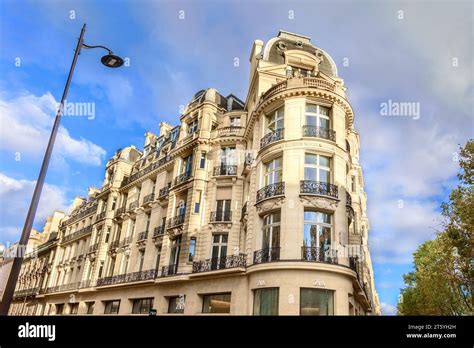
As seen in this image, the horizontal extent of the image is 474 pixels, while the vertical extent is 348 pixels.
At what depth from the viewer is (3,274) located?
5225cm

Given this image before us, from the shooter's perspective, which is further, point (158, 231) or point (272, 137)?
point (158, 231)

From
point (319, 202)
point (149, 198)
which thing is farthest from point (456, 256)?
point (149, 198)

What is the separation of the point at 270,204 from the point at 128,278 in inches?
600

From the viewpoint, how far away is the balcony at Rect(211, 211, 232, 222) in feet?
74.7

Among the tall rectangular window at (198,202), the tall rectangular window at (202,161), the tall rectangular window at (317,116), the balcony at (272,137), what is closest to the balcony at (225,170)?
the tall rectangular window at (202,161)

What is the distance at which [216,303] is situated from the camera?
19969mm

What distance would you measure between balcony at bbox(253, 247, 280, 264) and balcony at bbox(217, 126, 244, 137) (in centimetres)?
987

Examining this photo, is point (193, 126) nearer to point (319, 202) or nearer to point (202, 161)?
point (202, 161)

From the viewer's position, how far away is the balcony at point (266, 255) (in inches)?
667

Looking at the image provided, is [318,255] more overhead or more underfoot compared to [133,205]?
more underfoot

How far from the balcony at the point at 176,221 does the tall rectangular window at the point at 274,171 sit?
816 cm

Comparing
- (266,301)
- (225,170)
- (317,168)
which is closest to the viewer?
(266,301)

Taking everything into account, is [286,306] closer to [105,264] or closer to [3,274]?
[105,264]
